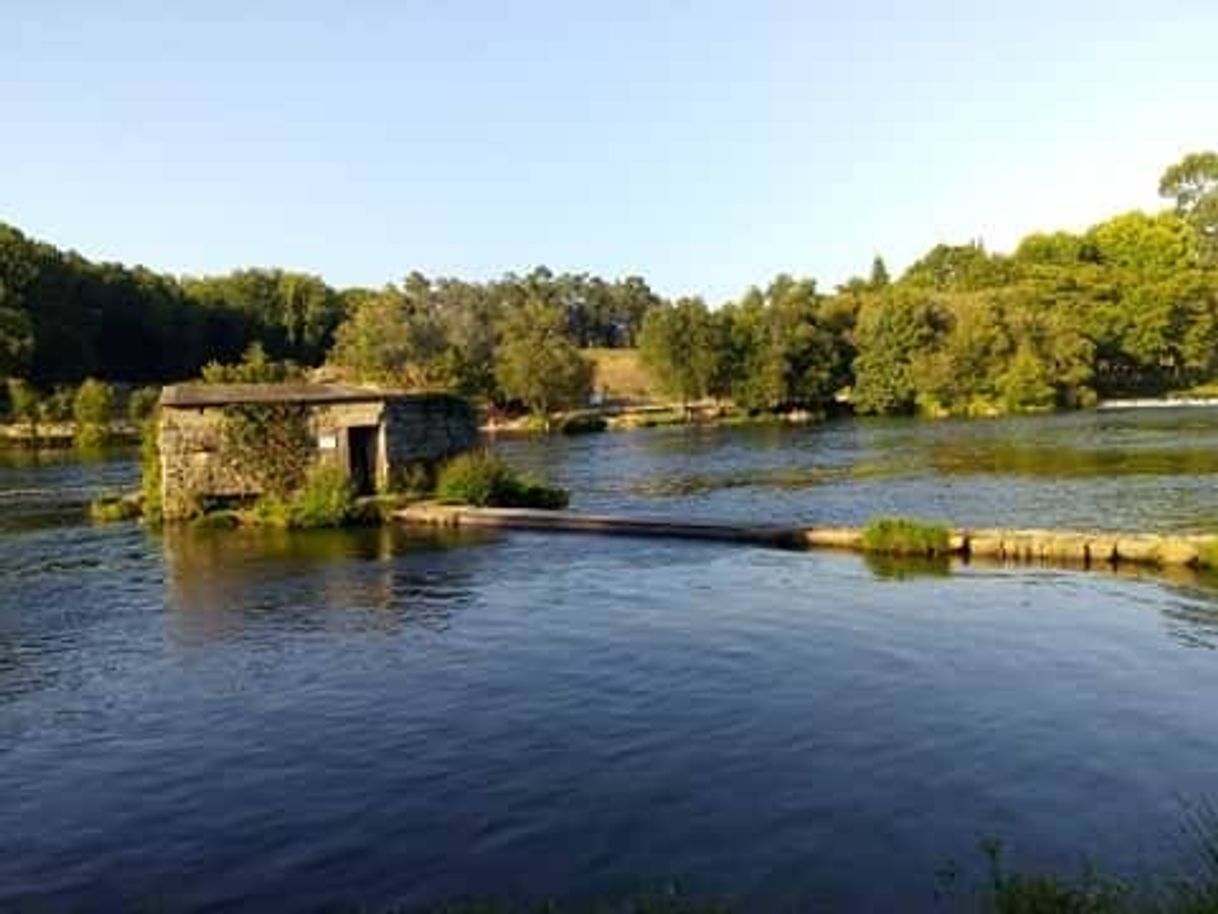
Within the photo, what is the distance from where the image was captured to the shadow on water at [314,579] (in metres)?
19.2

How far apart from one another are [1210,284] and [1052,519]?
8474cm

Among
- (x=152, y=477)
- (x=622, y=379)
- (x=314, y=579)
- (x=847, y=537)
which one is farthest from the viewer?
(x=622, y=379)

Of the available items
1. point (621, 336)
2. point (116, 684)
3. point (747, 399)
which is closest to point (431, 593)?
point (116, 684)

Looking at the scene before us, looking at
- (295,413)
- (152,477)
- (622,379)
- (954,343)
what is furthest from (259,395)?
(622,379)

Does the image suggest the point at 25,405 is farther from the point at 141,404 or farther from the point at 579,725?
the point at 579,725

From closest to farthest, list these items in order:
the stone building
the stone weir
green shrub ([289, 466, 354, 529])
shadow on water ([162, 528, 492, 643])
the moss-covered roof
Answer: shadow on water ([162, 528, 492, 643]), the stone weir, green shrub ([289, 466, 354, 529]), the moss-covered roof, the stone building

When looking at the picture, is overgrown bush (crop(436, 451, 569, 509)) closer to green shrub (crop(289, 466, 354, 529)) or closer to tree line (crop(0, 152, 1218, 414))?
green shrub (crop(289, 466, 354, 529))

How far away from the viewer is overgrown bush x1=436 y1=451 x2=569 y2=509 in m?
32.1

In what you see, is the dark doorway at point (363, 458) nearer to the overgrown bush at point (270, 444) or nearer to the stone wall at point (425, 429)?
the stone wall at point (425, 429)

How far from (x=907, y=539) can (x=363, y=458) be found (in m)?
15.9

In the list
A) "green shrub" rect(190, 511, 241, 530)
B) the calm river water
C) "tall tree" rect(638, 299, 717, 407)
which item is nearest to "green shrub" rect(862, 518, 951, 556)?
the calm river water

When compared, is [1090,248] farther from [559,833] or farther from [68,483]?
[559,833]

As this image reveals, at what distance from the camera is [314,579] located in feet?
75.9

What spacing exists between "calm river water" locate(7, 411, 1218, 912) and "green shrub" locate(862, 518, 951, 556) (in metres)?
0.89
